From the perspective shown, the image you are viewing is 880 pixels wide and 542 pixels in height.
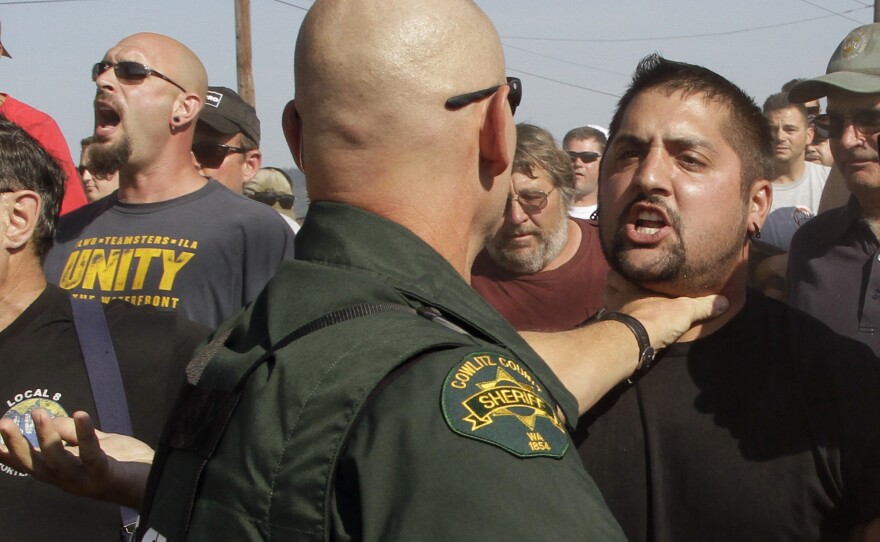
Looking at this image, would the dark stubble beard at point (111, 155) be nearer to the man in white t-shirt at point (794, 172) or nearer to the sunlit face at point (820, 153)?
the man in white t-shirt at point (794, 172)

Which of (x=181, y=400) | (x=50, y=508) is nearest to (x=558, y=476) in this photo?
(x=181, y=400)

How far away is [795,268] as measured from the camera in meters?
3.87

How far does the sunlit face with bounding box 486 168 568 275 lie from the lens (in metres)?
4.87

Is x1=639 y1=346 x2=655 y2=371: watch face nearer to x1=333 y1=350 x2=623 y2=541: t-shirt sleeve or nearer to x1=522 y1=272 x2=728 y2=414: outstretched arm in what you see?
x1=522 y1=272 x2=728 y2=414: outstretched arm

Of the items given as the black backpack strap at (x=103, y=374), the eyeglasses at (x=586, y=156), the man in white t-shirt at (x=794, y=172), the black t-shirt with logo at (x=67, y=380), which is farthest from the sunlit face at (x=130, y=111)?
the eyeglasses at (x=586, y=156)

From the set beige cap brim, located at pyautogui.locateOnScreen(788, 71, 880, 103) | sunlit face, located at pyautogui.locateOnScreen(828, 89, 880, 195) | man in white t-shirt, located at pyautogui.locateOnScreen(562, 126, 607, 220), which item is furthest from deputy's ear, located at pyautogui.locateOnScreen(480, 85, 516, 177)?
man in white t-shirt, located at pyautogui.locateOnScreen(562, 126, 607, 220)

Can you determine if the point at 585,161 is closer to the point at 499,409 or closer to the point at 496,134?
the point at 496,134

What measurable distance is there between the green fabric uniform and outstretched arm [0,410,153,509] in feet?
2.11

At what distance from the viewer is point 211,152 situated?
5.58m

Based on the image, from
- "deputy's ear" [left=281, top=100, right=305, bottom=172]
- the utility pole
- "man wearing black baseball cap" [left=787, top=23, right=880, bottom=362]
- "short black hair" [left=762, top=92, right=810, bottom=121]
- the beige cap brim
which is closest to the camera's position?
"deputy's ear" [left=281, top=100, right=305, bottom=172]

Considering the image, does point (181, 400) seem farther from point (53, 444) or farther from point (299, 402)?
point (53, 444)

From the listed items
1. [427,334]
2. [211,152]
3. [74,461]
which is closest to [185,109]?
[211,152]

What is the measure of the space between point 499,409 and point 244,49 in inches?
667

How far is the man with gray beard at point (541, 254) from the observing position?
4695 mm
